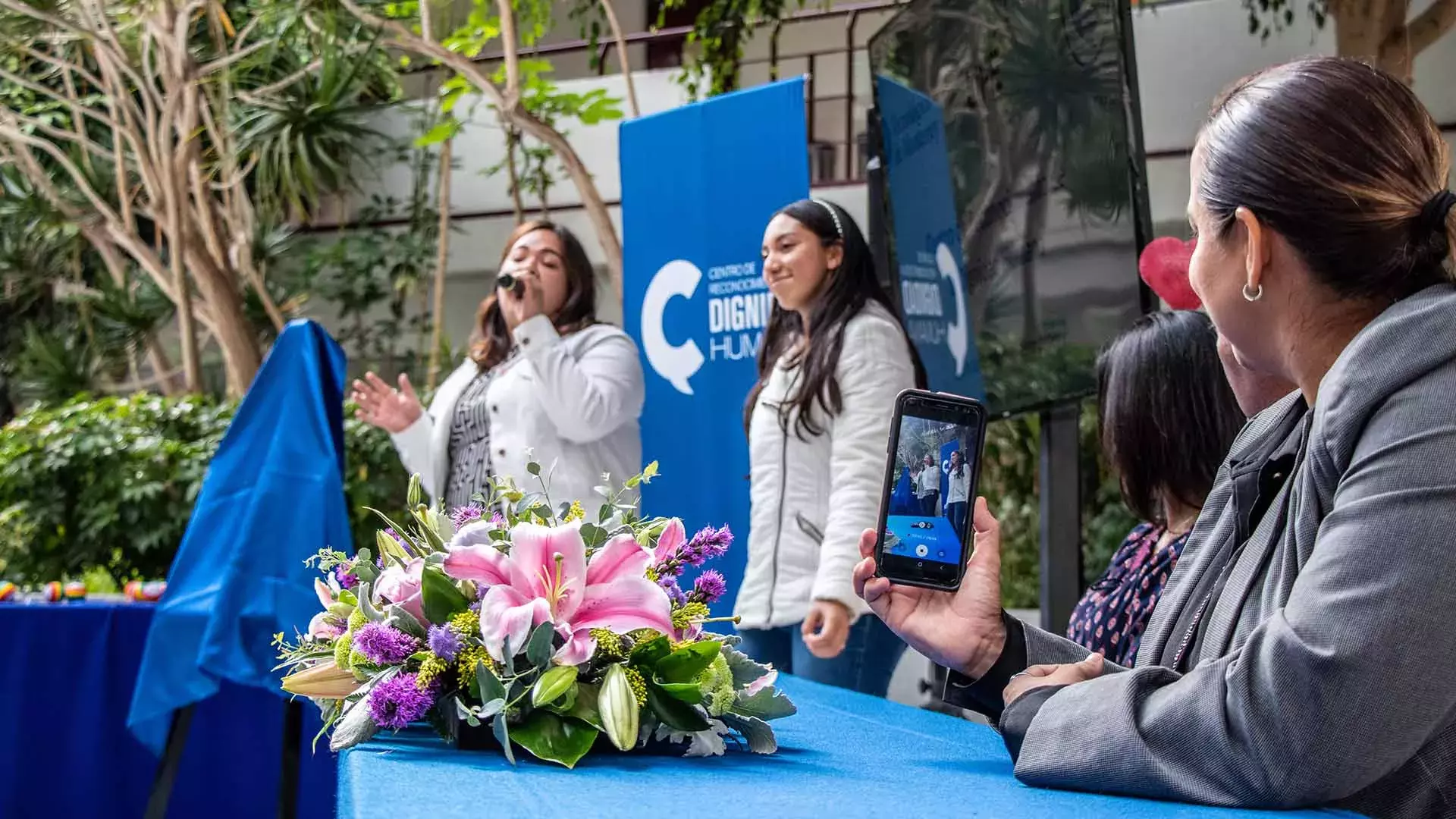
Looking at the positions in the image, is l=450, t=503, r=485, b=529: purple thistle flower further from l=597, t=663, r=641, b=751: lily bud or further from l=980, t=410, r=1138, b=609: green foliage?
l=980, t=410, r=1138, b=609: green foliage

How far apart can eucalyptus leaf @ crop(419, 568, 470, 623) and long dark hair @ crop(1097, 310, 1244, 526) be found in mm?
1203

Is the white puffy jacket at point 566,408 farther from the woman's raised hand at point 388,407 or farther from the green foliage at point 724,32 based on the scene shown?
the green foliage at point 724,32

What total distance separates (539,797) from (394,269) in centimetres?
904

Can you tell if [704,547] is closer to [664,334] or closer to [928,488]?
[928,488]

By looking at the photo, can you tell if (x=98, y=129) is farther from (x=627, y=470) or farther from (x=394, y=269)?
(x=627, y=470)

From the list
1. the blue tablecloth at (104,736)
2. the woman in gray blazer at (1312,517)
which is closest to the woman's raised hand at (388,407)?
the blue tablecloth at (104,736)

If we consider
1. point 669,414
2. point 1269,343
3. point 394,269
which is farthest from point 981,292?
point 394,269

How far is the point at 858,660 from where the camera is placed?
2861mm

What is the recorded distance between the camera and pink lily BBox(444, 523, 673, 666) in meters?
1.14

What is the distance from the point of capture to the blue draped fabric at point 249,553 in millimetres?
2848

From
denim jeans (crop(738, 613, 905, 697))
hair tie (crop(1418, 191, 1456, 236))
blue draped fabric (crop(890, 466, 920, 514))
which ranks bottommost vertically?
denim jeans (crop(738, 613, 905, 697))

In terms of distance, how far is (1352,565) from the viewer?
94cm

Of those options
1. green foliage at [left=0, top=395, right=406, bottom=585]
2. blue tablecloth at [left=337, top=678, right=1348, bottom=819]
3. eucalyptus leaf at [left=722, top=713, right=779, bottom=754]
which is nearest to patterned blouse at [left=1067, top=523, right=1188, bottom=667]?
blue tablecloth at [left=337, top=678, right=1348, bottom=819]

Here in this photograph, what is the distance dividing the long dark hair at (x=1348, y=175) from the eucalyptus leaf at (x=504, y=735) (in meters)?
0.71
